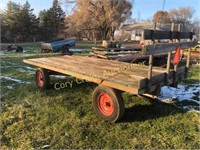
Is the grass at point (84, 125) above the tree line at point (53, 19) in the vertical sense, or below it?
below

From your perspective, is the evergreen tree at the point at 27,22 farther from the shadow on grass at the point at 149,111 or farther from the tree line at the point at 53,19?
the shadow on grass at the point at 149,111

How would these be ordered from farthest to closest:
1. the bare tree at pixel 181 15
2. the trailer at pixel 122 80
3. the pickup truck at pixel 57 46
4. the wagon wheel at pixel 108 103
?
the bare tree at pixel 181 15 < the pickup truck at pixel 57 46 < the wagon wheel at pixel 108 103 < the trailer at pixel 122 80

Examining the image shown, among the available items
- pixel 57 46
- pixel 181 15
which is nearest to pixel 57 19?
pixel 57 46

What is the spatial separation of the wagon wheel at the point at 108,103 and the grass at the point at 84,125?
0.49 feet

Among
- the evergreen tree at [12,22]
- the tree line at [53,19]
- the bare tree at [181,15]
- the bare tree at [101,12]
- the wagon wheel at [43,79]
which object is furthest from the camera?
the bare tree at [181,15]

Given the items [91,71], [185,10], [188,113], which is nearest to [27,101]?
[91,71]

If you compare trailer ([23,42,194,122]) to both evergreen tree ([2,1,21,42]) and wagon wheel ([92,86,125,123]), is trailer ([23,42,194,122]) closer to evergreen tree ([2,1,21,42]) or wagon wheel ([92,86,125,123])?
wagon wheel ([92,86,125,123])

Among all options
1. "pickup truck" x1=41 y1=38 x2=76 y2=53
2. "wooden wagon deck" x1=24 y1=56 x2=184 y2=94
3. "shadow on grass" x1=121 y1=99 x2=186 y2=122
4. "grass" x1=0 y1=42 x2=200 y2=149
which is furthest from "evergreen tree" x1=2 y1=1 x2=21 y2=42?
"shadow on grass" x1=121 y1=99 x2=186 y2=122

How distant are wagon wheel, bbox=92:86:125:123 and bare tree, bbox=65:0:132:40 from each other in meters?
30.2

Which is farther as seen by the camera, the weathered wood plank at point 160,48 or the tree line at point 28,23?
the tree line at point 28,23

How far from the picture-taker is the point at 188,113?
490cm

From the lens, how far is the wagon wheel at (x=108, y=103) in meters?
4.21

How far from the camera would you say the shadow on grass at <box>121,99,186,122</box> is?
4648mm

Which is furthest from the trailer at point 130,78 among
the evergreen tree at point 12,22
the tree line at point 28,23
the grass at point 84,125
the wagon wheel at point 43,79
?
the evergreen tree at point 12,22
